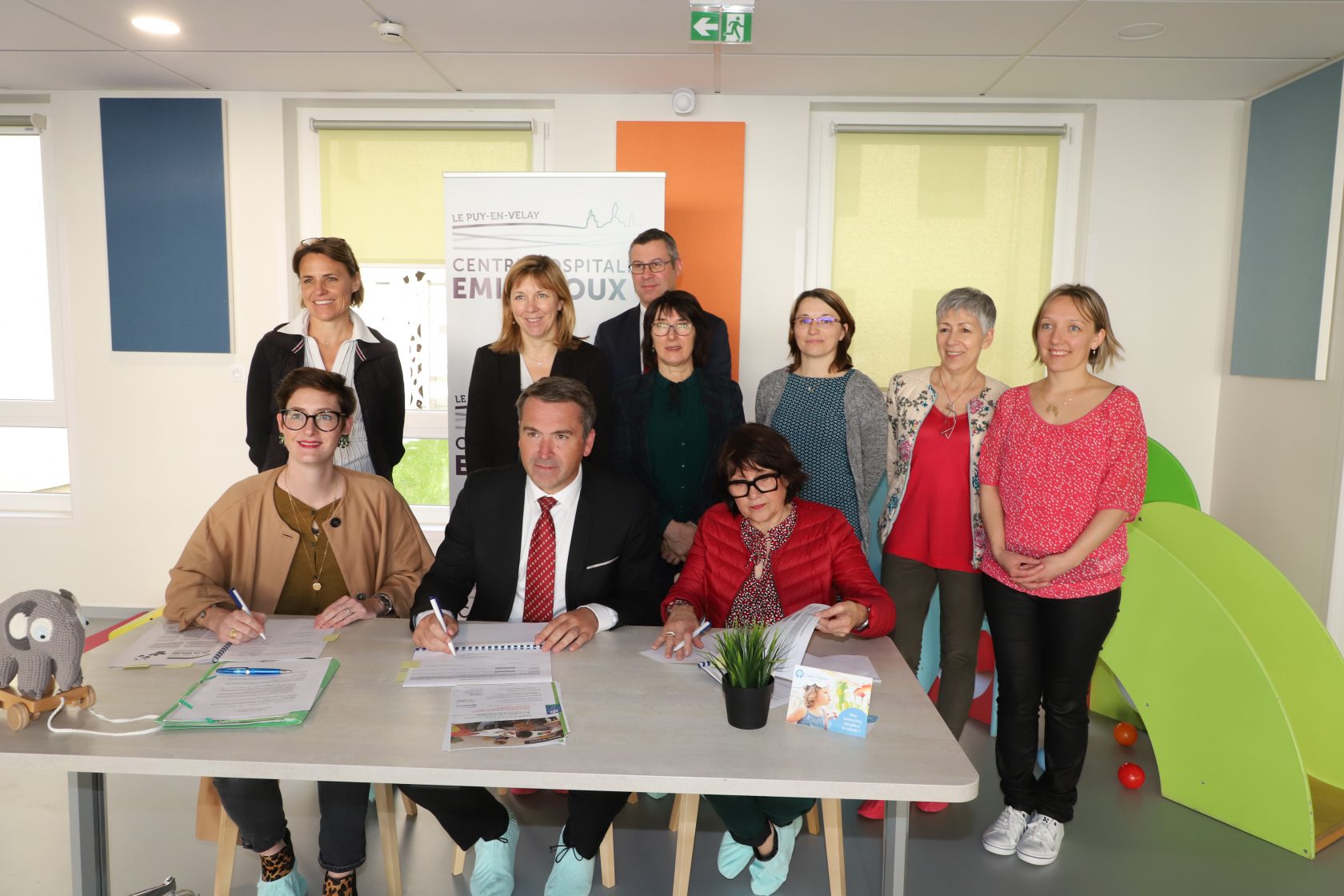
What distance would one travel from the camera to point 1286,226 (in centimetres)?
394

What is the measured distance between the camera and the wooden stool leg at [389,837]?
209 centimetres

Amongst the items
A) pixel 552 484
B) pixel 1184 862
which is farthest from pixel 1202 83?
pixel 552 484

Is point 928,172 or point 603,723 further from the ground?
point 928,172

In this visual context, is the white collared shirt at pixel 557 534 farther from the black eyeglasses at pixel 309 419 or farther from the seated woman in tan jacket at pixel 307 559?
the black eyeglasses at pixel 309 419

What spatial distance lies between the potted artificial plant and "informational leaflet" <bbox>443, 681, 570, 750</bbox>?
0.29 m

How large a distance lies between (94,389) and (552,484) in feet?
12.6

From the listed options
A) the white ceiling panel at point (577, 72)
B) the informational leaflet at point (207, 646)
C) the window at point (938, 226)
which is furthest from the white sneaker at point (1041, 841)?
Answer: the white ceiling panel at point (577, 72)

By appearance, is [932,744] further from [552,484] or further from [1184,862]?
[1184,862]

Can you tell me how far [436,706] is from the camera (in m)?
1.60

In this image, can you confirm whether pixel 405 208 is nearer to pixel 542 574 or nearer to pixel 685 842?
pixel 542 574

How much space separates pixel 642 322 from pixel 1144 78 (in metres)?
2.74

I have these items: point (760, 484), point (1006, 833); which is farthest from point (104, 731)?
point (1006, 833)

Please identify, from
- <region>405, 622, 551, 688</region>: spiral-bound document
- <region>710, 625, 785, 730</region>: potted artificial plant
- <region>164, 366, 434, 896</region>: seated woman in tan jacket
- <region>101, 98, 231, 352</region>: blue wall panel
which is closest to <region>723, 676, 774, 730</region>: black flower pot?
<region>710, 625, 785, 730</region>: potted artificial plant

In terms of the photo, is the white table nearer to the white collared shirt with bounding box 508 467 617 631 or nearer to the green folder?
the green folder
